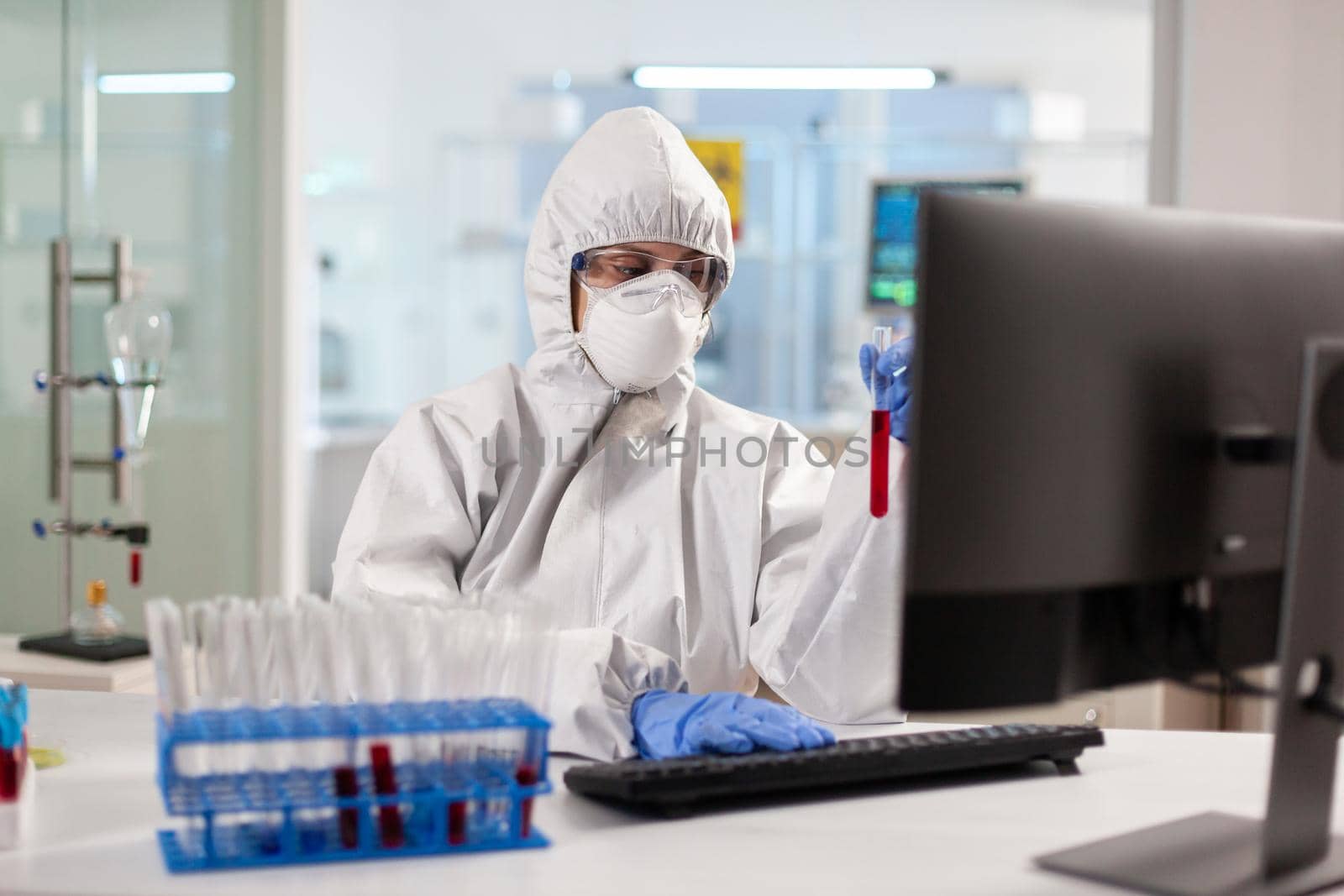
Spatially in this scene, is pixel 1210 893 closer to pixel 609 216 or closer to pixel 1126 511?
pixel 1126 511

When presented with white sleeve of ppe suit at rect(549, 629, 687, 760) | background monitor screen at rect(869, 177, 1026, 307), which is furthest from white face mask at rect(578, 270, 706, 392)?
background monitor screen at rect(869, 177, 1026, 307)

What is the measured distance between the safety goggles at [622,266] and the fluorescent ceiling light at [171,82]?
Result: 213 centimetres

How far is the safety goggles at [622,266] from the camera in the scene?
1.64m

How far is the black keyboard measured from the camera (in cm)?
103

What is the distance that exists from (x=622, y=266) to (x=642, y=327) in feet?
0.38

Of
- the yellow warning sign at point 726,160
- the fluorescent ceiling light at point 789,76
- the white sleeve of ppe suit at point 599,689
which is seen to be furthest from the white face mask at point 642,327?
the fluorescent ceiling light at point 789,76

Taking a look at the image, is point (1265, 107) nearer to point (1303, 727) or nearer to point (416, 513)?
point (416, 513)

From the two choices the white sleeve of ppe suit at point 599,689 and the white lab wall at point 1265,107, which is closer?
the white sleeve of ppe suit at point 599,689

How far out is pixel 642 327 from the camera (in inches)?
61.9

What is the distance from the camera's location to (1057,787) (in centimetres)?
116

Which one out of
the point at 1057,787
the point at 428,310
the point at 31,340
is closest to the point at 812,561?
the point at 1057,787

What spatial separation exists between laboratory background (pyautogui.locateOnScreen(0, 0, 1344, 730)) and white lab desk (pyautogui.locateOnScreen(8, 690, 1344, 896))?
639mm

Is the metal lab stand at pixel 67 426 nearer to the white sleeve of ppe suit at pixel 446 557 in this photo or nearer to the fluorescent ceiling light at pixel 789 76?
the white sleeve of ppe suit at pixel 446 557

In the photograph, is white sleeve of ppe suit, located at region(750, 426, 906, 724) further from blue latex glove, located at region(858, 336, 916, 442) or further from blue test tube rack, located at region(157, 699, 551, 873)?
blue test tube rack, located at region(157, 699, 551, 873)
